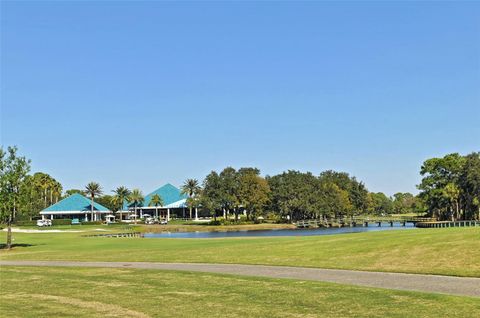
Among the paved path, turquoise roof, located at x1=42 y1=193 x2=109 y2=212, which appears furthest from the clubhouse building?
the paved path

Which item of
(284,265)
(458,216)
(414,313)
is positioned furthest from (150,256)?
(458,216)

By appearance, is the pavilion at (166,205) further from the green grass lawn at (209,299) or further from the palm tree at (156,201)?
the green grass lawn at (209,299)

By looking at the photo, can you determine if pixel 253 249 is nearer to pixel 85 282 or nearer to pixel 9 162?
pixel 85 282

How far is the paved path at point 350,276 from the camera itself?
16031 mm

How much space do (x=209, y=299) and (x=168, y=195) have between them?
543 ft

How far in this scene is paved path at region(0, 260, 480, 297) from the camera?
16031 millimetres

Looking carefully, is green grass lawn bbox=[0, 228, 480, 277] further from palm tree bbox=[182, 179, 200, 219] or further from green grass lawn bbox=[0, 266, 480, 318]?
palm tree bbox=[182, 179, 200, 219]

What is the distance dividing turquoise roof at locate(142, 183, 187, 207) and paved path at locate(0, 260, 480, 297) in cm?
14776

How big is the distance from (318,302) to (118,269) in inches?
504

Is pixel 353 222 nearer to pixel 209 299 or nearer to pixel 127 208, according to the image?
pixel 127 208

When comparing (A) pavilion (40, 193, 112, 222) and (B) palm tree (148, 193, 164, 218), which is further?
(B) palm tree (148, 193, 164, 218)

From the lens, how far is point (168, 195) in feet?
586

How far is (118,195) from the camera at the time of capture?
518 feet

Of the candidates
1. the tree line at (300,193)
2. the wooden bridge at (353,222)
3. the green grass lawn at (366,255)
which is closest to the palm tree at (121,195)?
the tree line at (300,193)
